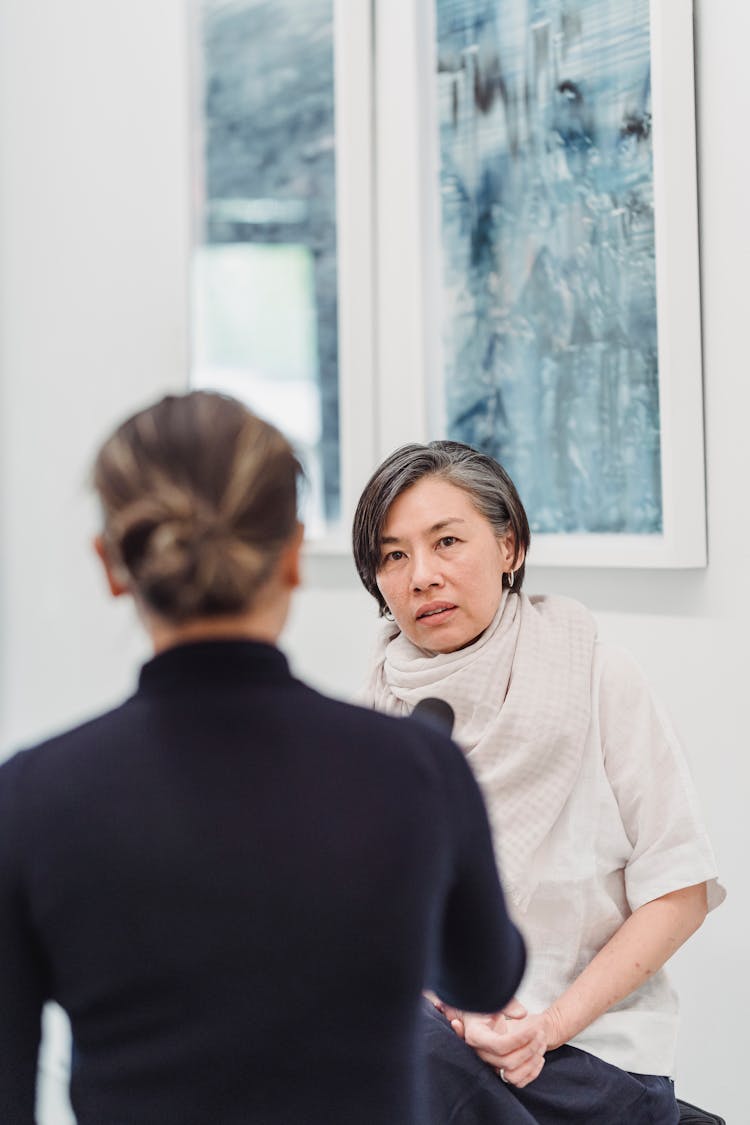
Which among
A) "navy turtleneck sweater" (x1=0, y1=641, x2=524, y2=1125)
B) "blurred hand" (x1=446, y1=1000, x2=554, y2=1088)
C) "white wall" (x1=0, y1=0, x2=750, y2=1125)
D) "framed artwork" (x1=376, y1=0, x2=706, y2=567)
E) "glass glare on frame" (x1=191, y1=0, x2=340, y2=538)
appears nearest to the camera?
"navy turtleneck sweater" (x1=0, y1=641, x2=524, y2=1125)

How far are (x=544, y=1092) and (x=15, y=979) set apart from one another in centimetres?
80

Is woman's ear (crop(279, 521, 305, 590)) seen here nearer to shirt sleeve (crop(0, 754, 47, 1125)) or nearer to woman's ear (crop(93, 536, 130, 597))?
woman's ear (crop(93, 536, 130, 597))

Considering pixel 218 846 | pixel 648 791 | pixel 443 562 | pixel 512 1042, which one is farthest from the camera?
pixel 443 562

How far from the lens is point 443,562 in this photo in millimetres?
Result: 1558

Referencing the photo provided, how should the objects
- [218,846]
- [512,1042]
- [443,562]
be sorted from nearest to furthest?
[218,846]
[512,1042]
[443,562]

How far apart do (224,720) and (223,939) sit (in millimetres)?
138

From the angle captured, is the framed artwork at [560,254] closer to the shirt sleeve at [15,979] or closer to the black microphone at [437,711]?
the black microphone at [437,711]

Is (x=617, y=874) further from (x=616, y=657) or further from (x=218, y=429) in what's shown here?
(x=218, y=429)

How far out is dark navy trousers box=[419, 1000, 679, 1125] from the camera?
53.1 inches

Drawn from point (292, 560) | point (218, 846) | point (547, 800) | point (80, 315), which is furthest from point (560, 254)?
point (80, 315)

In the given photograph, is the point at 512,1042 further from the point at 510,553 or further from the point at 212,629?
the point at 212,629

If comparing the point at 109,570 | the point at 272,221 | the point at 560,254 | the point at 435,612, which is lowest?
the point at 435,612

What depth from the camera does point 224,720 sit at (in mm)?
795

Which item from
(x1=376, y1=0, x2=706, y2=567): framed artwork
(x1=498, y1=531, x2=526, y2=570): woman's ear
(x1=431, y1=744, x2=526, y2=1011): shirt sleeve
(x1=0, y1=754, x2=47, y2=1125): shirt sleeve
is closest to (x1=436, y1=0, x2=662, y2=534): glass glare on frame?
(x1=376, y1=0, x2=706, y2=567): framed artwork
